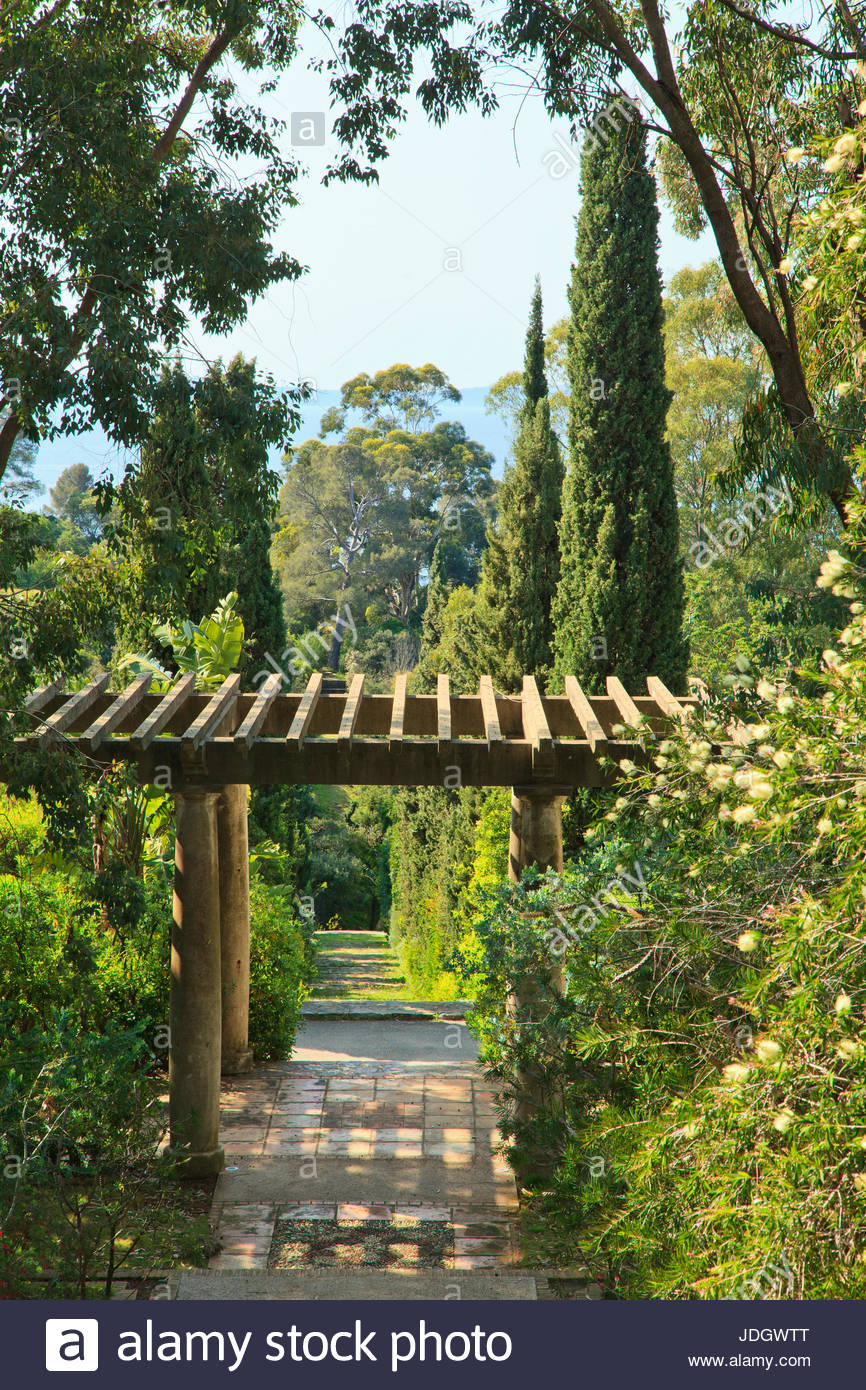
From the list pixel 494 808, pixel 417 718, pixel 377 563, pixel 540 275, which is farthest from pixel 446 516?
pixel 417 718

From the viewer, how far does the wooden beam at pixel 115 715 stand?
6.70 m

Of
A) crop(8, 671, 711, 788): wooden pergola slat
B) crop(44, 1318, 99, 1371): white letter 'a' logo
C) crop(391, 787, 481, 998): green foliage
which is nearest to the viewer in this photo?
crop(44, 1318, 99, 1371): white letter 'a' logo

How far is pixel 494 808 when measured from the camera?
14.9m

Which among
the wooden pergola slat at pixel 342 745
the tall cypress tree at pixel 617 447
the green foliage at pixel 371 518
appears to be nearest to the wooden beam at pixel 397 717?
the wooden pergola slat at pixel 342 745

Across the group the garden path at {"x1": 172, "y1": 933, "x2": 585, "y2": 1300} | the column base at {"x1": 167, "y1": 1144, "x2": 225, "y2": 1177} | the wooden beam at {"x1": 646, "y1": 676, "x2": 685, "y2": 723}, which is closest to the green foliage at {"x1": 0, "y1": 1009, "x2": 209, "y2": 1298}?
the garden path at {"x1": 172, "y1": 933, "x2": 585, "y2": 1300}

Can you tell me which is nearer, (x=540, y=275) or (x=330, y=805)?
(x=540, y=275)

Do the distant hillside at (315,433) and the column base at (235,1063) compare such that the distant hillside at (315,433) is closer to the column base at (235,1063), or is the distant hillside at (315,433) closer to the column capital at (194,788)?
the column capital at (194,788)

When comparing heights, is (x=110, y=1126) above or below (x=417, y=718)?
Result: below

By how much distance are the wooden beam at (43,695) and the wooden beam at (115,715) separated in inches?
12.1

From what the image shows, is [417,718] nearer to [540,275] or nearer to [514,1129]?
[514,1129]

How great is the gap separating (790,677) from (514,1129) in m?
2.96

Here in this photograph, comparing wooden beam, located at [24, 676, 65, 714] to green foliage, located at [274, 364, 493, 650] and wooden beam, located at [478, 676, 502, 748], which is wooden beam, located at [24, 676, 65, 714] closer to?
wooden beam, located at [478, 676, 502, 748]

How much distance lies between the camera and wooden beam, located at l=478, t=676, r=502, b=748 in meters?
7.04

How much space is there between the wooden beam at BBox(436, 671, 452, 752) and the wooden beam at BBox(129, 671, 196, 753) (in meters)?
1.69
